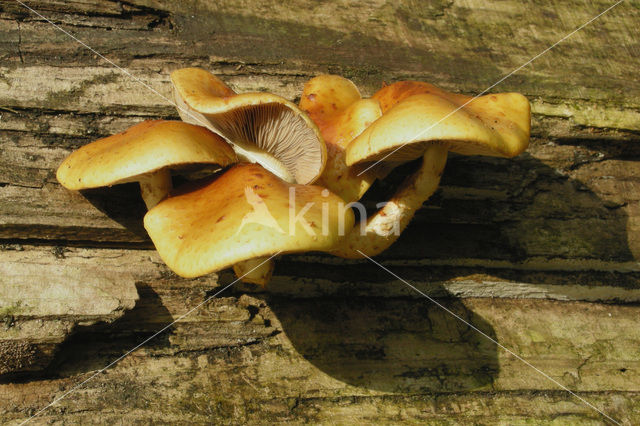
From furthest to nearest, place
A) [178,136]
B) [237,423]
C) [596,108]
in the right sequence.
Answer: [596,108], [237,423], [178,136]

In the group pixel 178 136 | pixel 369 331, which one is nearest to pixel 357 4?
pixel 178 136

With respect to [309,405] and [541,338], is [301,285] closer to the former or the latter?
[309,405]

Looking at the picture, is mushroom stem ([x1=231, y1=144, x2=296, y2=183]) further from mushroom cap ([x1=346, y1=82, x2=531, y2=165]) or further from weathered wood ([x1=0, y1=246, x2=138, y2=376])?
weathered wood ([x1=0, y1=246, x2=138, y2=376])

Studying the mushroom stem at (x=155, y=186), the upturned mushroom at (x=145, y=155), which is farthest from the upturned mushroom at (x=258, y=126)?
the mushroom stem at (x=155, y=186)

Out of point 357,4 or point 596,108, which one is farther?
point 357,4

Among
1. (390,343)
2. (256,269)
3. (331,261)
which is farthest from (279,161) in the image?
→ (390,343)

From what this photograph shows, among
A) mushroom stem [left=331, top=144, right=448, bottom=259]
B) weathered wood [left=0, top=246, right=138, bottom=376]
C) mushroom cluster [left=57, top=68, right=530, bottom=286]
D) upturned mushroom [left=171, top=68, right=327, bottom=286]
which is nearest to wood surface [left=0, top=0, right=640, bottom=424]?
weathered wood [left=0, top=246, right=138, bottom=376]

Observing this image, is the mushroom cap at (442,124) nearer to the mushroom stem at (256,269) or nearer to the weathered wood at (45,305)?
the mushroom stem at (256,269)

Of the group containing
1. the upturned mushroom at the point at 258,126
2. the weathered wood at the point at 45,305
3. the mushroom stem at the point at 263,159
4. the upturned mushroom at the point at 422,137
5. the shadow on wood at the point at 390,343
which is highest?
the upturned mushroom at the point at 422,137
